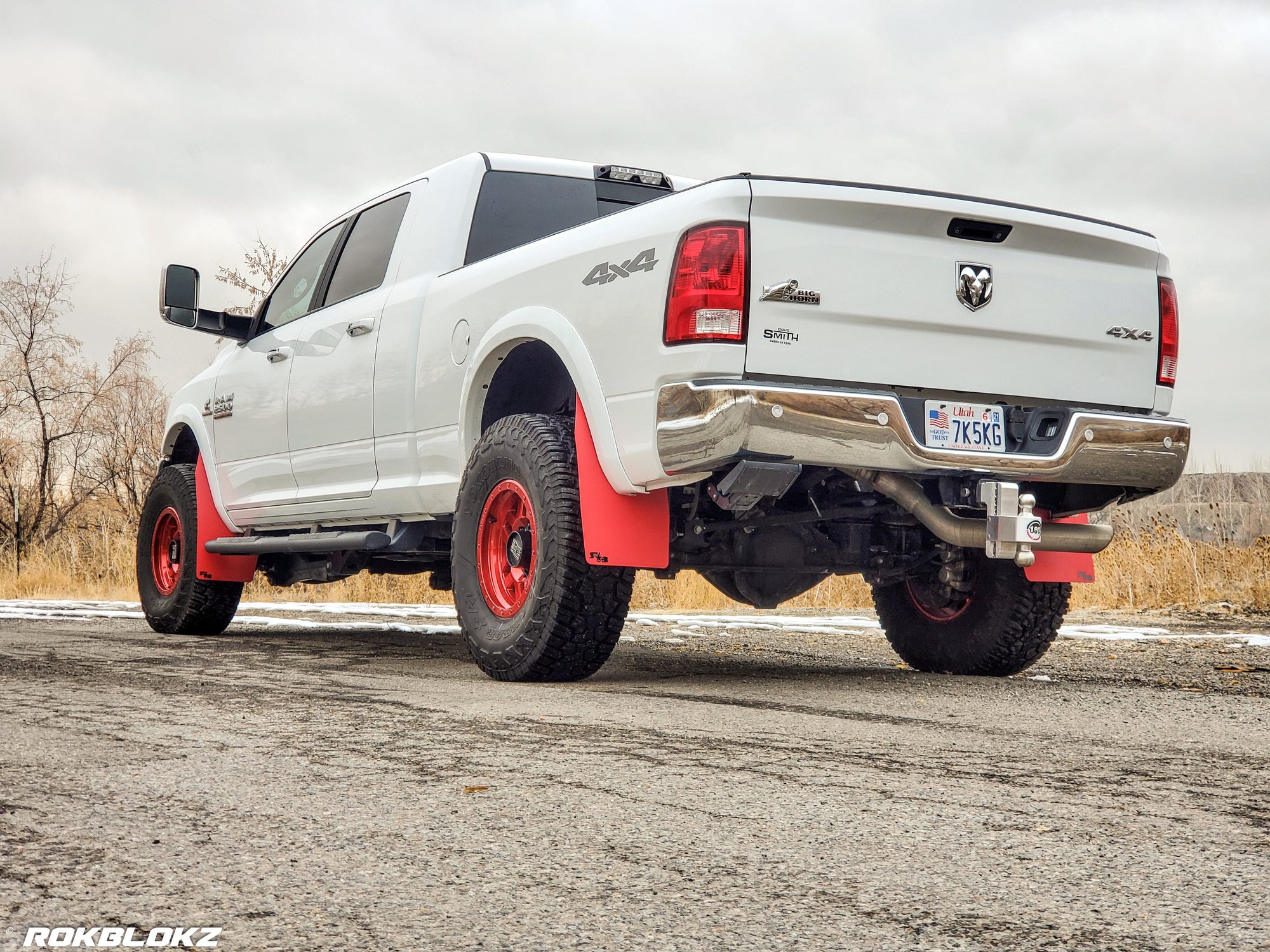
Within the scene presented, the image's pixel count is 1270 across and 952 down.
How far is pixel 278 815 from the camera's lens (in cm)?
247

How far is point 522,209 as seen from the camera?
6145mm

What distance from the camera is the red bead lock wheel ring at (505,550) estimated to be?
5.05 meters

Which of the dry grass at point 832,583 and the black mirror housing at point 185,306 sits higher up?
the black mirror housing at point 185,306

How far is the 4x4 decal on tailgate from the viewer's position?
4.39 meters

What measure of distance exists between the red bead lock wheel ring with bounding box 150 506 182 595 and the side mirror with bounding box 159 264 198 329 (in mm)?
1302

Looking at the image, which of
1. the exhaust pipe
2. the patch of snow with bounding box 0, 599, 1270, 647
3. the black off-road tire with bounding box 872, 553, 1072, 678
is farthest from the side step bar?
the black off-road tire with bounding box 872, 553, 1072, 678

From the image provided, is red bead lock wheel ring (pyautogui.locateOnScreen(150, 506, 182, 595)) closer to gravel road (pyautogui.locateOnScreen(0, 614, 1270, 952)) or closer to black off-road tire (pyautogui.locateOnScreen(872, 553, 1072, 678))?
gravel road (pyautogui.locateOnScreen(0, 614, 1270, 952))

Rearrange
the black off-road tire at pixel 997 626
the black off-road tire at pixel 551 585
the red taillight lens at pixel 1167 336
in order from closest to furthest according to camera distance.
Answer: the black off-road tire at pixel 551 585 → the red taillight lens at pixel 1167 336 → the black off-road tire at pixel 997 626

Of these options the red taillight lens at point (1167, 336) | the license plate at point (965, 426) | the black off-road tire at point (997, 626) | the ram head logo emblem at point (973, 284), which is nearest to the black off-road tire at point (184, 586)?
the black off-road tire at point (997, 626)

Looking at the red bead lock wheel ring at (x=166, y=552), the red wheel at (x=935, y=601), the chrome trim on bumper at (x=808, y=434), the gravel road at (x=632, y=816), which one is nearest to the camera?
the gravel road at (x=632, y=816)

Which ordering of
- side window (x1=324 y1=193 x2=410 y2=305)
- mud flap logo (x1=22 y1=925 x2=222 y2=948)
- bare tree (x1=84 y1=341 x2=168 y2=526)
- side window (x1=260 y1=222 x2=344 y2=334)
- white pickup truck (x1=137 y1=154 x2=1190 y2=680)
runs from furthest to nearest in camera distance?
bare tree (x1=84 y1=341 x2=168 y2=526) < side window (x1=260 y1=222 x2=344 y2=334) < side window (x1=324 y1=193 x2=410 y2=305) < white pickup truck (x1=137 y1=154 x2=1190 y2=680) < mud flap logo (x1=22 y1=925 x2=222 y2=948)

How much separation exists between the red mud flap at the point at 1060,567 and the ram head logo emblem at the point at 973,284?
1237 millimetres

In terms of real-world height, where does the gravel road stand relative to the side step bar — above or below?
below

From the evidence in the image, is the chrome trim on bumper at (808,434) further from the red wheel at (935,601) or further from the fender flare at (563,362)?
the red wheel at (935,601)
